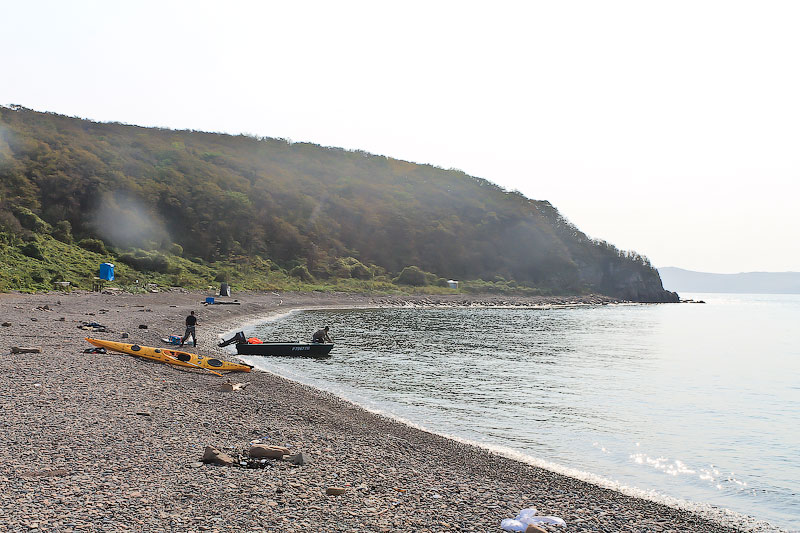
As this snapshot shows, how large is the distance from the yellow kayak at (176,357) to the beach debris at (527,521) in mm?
14902

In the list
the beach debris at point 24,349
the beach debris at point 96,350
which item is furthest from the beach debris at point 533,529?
the beach debris at point 96,350

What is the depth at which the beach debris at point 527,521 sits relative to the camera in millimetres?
8031

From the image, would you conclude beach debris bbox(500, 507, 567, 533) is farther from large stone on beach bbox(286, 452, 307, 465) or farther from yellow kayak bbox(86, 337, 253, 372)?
yellow kayak bbox(86, 337, 253, 372)

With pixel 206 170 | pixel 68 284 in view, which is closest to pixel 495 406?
pixel 68 284

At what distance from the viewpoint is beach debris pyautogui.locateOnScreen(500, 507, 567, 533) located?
803cm

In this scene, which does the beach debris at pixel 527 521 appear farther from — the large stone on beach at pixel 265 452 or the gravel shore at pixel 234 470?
the large stone on beach at pixel 265 452

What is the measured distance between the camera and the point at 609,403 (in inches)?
803

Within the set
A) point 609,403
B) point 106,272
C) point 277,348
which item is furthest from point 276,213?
point 609,403

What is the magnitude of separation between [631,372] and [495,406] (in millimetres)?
12964

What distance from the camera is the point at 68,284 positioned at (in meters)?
55.7

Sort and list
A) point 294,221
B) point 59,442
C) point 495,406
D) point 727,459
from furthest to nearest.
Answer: point 294,221, point 495,406, point 727,459, point 59,442

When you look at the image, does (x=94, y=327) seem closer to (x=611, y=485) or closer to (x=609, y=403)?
(x=609, y=403)

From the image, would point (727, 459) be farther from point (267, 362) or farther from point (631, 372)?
point (267, 362)

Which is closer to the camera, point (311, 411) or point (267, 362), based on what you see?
point (311, 411)
